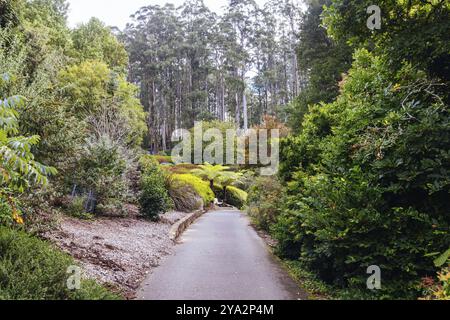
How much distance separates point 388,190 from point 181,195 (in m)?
13.1

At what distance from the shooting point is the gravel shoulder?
5664 millimetres

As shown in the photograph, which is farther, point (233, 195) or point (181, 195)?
point (233, 195)

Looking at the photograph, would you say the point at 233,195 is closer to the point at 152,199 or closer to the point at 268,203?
the point at 152,199

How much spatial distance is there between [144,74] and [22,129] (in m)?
42.8

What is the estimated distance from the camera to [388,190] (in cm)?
468

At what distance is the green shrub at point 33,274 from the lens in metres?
3.71

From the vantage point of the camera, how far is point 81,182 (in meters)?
10.1

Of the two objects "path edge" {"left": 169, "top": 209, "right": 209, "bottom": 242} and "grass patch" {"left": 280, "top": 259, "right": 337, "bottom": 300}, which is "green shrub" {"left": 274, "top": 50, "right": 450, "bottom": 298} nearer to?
"grass patch" {"left": 280, "top": 259, "right": 337, "bottom": 300}

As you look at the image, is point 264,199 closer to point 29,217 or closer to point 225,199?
point 29,217

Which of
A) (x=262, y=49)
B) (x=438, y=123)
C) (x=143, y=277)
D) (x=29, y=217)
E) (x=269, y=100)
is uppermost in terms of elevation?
(x=262, y=49)

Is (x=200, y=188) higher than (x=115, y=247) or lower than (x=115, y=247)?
higher

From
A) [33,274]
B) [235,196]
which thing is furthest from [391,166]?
[235,196]

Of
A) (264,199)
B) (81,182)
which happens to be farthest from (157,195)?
(264,199)

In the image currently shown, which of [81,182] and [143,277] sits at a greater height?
[81,182]
